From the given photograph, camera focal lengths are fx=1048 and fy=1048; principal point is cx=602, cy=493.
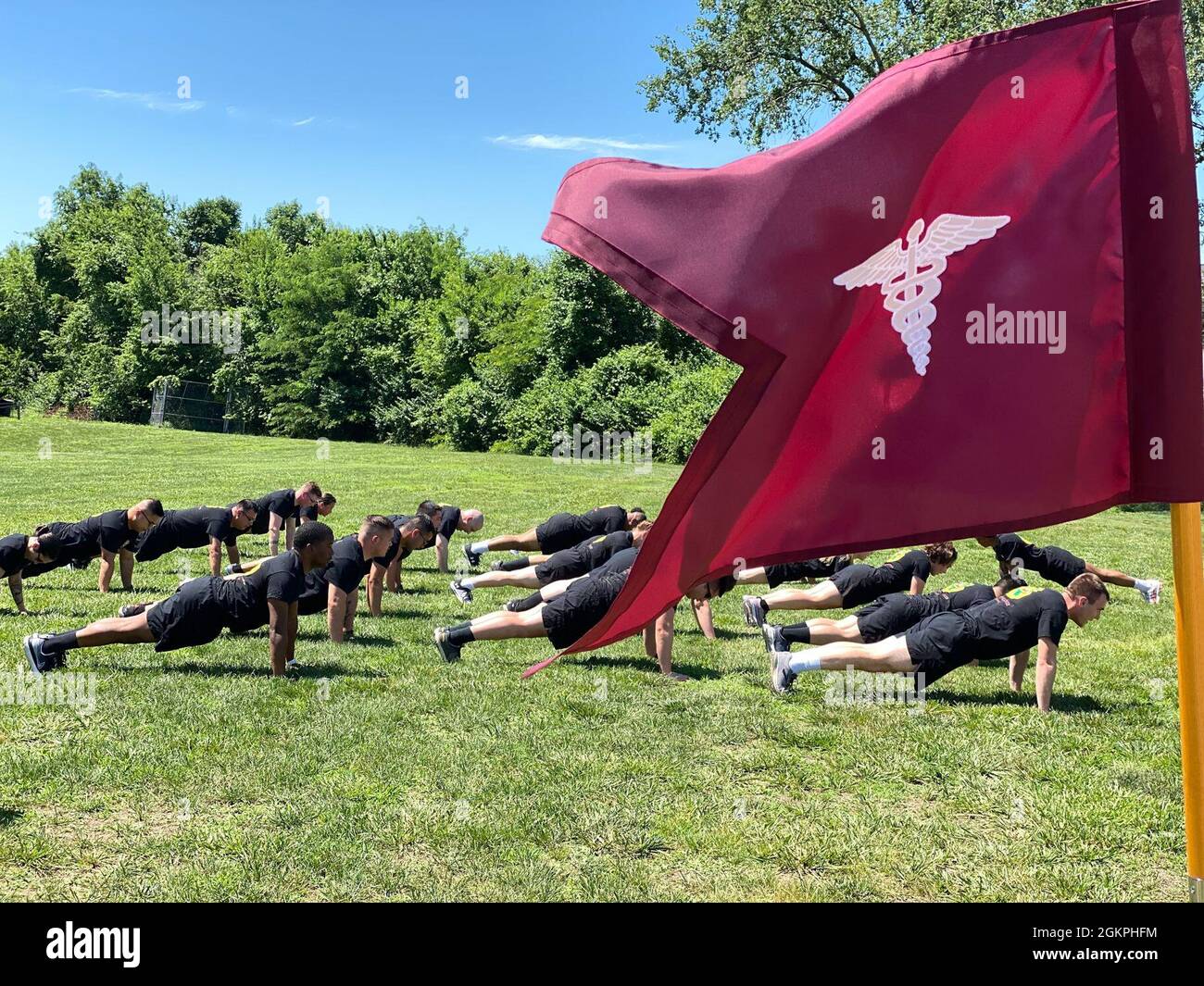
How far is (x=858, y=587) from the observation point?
1284 centimetres

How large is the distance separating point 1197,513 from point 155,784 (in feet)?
21.3

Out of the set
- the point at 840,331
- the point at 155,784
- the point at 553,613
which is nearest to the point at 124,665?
the point at 155,784

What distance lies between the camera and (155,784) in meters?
7.17

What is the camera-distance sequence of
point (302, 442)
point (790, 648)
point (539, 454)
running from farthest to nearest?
point (302, 442) → point (539, 454) → point (790, 648)

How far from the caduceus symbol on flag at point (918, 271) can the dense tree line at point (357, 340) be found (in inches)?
1317

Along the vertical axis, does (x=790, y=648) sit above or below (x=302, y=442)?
below

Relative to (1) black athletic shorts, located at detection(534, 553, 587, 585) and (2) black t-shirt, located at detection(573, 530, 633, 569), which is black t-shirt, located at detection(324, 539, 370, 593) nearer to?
(1) black athletic shorts, located at detection(534, 553, 587, 585)

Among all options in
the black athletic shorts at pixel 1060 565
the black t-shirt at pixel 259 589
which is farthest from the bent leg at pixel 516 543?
the black athletic shorts at pixel 1060 565

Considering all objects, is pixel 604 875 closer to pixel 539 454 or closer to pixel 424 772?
pixel 424 772

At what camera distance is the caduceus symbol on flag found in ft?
13.5

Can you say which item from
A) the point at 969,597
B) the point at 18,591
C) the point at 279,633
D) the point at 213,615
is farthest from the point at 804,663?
the point at 18,591

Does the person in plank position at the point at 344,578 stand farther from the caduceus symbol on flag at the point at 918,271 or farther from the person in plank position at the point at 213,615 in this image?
the caduceus symbol on flag at the point at 918,271

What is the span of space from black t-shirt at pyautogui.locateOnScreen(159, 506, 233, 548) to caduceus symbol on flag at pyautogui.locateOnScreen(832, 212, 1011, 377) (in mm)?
11470

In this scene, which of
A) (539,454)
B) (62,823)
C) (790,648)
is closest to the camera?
(62,823)
